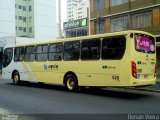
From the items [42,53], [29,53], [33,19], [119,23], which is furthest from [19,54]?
[33,19]

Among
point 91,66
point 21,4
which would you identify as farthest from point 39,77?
point 21,4

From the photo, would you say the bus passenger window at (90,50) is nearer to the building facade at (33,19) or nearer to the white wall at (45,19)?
the building facade at (33,19)

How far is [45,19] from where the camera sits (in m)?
82.6

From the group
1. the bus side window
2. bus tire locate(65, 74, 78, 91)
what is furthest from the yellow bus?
the bus side window

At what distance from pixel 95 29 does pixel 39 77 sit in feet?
68.1

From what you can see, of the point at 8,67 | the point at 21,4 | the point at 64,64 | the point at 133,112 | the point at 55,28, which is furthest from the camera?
the point at 55,28

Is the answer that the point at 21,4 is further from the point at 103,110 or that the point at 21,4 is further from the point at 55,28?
the point at 103,110

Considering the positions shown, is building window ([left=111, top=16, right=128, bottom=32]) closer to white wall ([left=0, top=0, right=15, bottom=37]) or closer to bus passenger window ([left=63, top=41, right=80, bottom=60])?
bus passenger window ([left=63, top=41, right=80, bottom=60])

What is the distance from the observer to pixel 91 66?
1593 cm

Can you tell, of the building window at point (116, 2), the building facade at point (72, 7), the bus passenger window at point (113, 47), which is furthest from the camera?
the building facade at point (72, 7)

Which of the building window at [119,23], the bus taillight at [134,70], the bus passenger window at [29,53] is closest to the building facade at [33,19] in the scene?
the building window at [119,23]

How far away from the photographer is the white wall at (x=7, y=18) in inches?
2793

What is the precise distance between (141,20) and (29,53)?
15.9 meters

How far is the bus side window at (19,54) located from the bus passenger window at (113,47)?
802 cm
